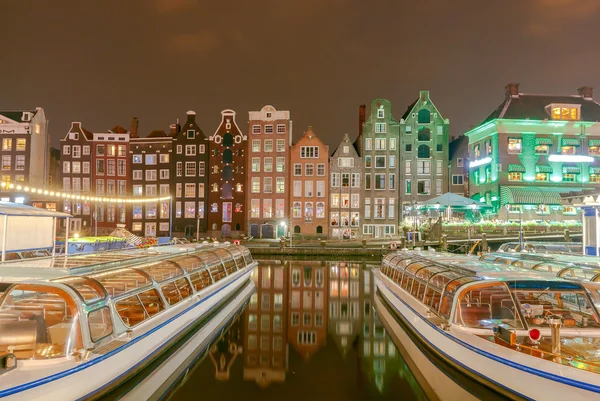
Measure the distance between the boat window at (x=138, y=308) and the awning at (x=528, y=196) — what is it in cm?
4540

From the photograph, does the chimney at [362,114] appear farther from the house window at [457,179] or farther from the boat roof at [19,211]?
the boat roof at [19,211]

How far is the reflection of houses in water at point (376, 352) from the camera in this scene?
11.6 meters

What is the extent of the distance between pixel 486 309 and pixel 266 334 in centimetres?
775

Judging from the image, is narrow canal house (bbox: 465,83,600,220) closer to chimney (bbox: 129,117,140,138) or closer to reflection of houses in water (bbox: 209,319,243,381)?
reflection of houses in water (bbox: 209,319,243,381)

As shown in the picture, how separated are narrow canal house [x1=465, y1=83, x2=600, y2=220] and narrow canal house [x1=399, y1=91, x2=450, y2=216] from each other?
6050 mm

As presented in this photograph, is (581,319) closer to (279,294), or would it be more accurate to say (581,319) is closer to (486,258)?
(486,258)

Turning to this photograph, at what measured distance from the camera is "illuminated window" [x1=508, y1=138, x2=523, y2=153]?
5034 centimetres

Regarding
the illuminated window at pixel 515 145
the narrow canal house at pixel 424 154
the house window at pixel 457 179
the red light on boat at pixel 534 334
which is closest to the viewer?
the red light on boat at pixel 534 334

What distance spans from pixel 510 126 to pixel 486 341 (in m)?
48.3

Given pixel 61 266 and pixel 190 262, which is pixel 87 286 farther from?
pixel 190 262

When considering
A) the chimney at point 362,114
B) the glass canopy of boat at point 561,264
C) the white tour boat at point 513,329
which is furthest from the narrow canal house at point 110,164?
the white tour boat at point 513,329

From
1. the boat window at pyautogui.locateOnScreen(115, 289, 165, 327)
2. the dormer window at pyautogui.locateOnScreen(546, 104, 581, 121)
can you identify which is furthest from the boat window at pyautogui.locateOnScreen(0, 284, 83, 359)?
the dormer window at pyautogui.locateOnScreen(546, 104, 581, 121)

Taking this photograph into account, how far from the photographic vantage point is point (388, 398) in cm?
1007

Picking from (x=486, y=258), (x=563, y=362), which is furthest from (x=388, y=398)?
(x=486, y=258)
